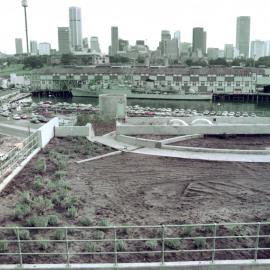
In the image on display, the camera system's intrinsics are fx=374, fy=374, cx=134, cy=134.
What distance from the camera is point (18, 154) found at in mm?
16062

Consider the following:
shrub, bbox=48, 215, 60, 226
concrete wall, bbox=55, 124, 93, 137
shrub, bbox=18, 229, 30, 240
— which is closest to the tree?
concrete wall, bbox=55, 124, 93, 137

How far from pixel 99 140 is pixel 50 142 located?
2.94 metres

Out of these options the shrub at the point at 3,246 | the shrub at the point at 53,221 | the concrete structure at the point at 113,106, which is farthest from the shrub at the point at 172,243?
the concrete structure at the point at 113,106

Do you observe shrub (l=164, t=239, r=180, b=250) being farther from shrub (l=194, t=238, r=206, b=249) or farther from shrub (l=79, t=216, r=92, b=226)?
shrub (l=79, t=216, r=92, b=226)

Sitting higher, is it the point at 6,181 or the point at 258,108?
the point at 6,181

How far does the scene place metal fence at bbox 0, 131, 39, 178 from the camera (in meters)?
14.6

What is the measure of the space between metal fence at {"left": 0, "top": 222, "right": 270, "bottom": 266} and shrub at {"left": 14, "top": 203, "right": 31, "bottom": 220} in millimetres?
948

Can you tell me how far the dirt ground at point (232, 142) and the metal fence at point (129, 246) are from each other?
35.9 ft

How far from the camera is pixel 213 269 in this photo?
26.3 ft

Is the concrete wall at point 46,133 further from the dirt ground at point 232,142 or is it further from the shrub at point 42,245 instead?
the shrub at point 42,245

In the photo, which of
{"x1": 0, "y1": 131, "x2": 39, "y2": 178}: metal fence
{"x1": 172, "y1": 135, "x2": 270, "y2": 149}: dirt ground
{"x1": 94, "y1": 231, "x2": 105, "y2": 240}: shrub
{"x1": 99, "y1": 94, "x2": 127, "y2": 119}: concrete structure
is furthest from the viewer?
{"x1": 99, "y1": 94, "x2": 127, "y2": 119}: concrete structure

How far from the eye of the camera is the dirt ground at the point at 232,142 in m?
20.5

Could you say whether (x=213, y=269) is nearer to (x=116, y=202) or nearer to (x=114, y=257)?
(x=114, y=257)

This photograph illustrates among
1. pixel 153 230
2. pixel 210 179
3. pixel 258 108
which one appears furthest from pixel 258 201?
pixel 258 108
